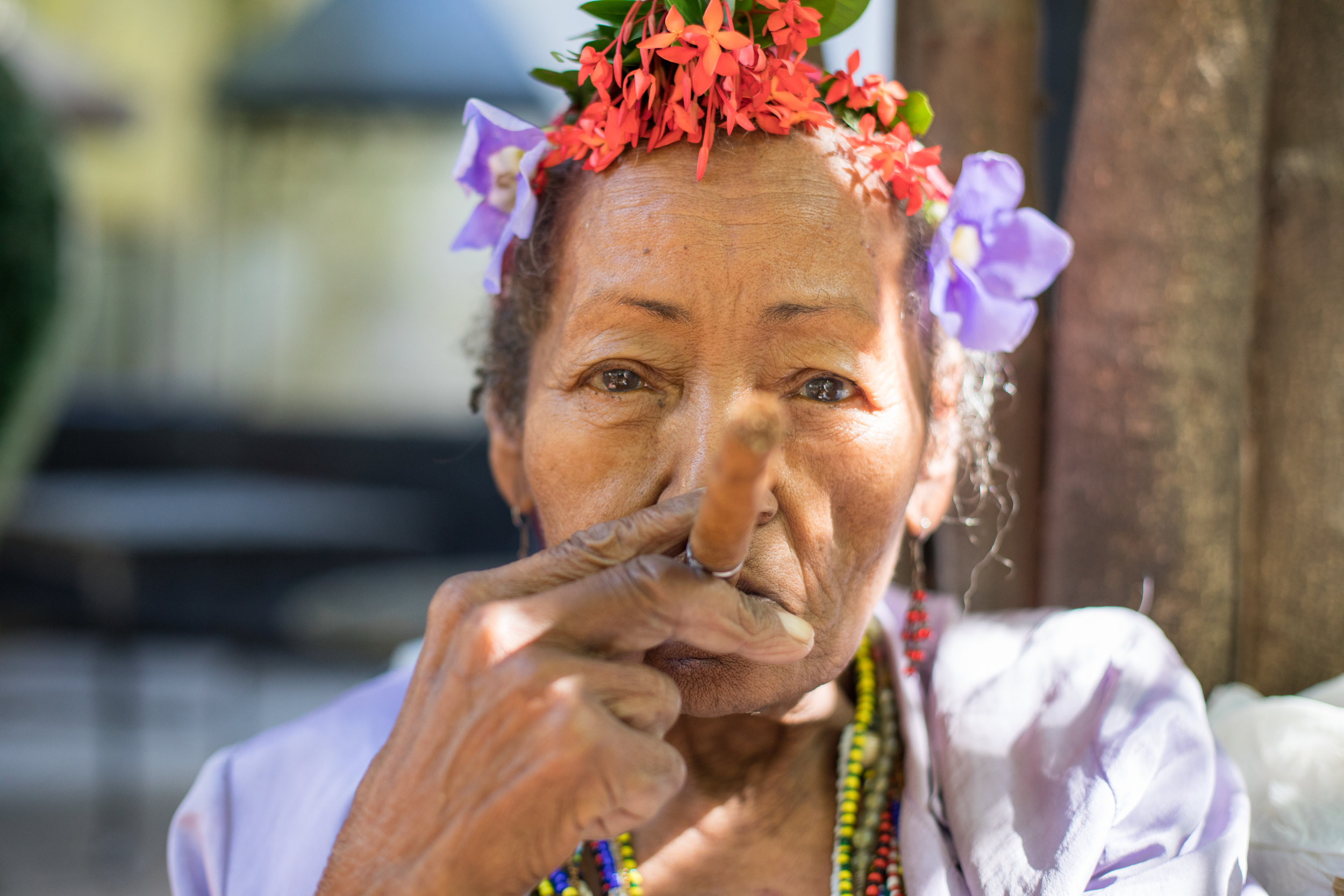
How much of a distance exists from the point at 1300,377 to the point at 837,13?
123cm

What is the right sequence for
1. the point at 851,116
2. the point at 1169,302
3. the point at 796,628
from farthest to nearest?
1. the point at 1169,302
2. the point at 851,116
3. the point at 796,628

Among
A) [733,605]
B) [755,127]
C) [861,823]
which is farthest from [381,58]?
[733,605]

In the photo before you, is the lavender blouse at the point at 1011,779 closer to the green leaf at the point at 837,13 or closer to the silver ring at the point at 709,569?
the silver ring at the point at 709,569

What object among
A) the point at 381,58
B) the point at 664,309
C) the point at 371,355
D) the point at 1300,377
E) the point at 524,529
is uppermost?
the point at 381,58

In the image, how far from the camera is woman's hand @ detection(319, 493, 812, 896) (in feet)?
3.97

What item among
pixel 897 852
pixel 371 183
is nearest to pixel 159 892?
pixel 897 852

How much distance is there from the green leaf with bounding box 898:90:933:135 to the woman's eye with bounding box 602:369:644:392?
70 centimetres

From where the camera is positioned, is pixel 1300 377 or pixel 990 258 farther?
pixel 1300 377

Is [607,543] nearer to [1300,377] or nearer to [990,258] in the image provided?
[990,258]

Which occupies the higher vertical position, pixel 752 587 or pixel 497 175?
pixel 497 175

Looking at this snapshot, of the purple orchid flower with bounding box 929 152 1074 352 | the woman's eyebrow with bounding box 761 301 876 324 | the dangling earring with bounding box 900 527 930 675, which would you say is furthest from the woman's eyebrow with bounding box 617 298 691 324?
the dangling earring with bounding box 900 527 930 675

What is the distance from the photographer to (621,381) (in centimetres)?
166

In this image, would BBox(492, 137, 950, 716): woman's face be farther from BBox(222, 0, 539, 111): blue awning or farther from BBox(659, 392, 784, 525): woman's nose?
BBox(222, 0, 539, 111): blue awning

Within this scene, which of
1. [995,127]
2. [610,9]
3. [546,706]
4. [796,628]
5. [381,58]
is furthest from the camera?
[381,58]
